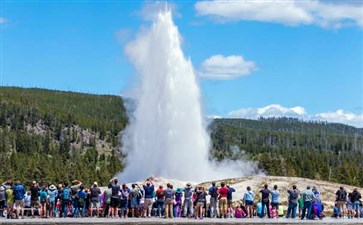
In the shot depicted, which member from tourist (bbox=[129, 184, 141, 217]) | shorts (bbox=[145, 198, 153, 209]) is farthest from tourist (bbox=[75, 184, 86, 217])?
shorts (bbox=[145, 198, 153, 209])

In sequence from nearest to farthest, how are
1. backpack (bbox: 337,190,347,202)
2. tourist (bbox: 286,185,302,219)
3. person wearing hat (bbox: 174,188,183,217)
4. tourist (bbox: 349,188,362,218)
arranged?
1. tourist (bbox: 286,185,302,219)
2. person wearing hat (bbox: 174,188,183,217)
3. backpack (bbox: 337,190,347,202)
4. tourist (bbox: 349,188,362,218)

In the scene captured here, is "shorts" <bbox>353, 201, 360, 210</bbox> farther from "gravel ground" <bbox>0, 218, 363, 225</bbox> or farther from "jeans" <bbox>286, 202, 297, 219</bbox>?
"jeans" <bbox>286, 202, 297, 219</bbox>

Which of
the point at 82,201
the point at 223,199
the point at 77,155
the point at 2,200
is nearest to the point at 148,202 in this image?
the point at 82,201

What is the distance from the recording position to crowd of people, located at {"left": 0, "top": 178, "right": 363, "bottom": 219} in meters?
27.3

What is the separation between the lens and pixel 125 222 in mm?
25062

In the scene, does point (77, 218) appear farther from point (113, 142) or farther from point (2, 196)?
point (113, 142)

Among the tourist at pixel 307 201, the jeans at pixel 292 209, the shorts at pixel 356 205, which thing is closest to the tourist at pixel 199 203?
the jeans at pixel 292 209

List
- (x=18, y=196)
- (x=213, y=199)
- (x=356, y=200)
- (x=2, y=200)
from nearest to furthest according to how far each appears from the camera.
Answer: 1. (x=18, y=196)
2. (x=2, y=200)
3. (x=213, y=199)
4. (x=356, y=200)

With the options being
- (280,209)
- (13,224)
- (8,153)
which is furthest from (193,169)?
(8,153)

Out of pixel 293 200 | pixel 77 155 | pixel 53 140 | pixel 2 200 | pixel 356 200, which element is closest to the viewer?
pixel 2 200

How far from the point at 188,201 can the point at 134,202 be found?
7.45 ft

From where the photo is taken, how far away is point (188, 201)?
27766mm

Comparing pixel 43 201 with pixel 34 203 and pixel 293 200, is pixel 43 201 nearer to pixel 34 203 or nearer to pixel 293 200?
pixel 34 203

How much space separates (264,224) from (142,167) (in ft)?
87.7
